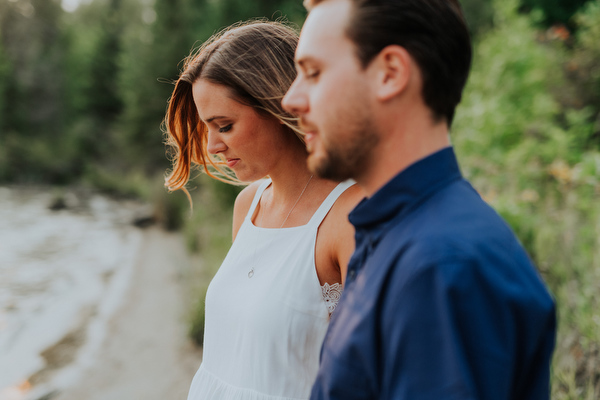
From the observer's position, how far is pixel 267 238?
157 centimetres

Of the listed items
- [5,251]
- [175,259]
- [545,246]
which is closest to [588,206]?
[545,246]

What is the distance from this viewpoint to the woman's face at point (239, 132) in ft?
5.15

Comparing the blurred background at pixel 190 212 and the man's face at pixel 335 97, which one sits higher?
the man's face at pixel 335 97

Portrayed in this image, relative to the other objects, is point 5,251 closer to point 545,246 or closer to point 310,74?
point 545,246

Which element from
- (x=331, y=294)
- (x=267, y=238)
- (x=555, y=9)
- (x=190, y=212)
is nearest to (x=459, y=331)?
(x=331, y=294)

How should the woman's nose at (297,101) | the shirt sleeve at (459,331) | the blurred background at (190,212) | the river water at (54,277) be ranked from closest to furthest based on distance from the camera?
the shirt sleeve at (459,331) < the woman's nose at (297,101) < the blurred background at (190,212) < the river water at (54,277)

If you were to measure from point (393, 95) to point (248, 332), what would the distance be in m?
0.91

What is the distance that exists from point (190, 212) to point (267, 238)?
20.2 ft

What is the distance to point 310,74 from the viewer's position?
856 mm

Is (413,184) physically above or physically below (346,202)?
above

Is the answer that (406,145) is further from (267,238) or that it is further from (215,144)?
(215,144)

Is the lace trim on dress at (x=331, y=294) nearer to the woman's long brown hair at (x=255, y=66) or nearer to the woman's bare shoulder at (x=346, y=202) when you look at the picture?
the woman's bare shoulder at (x=346, y=202)

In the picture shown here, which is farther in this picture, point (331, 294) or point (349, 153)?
point (331, 294)

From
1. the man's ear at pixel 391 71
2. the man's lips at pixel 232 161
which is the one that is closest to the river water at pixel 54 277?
the man's lips at pixel 232 161
